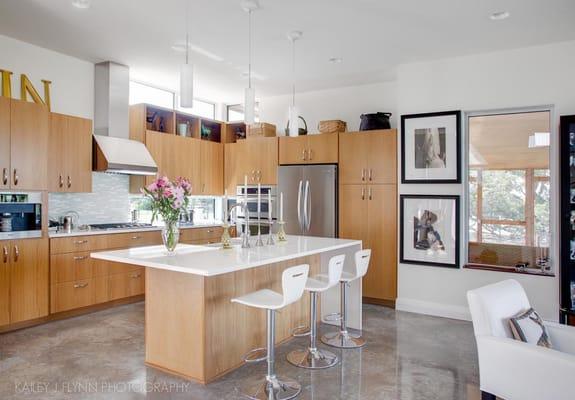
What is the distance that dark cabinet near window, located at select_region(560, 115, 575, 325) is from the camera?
160 inches

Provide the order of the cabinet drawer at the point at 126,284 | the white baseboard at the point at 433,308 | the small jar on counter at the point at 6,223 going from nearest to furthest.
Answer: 1. the small jar on counter at the point at 6,223
2. the white baseboard at the point at 433,308
3. the cabinet drawer at the point at 126,284

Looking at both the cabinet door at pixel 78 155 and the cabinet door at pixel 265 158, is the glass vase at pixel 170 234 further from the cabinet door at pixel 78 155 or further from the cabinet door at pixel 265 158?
the cabinet door at pixel 265 158

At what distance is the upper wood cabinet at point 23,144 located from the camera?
13.0 feet

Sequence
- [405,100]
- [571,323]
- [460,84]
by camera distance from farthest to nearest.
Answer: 1. [405,100]
2. [460,84]
3. [571,323]

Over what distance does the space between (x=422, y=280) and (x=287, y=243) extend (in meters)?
2.06

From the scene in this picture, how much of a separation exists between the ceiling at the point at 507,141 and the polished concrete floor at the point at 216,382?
75.4 inches

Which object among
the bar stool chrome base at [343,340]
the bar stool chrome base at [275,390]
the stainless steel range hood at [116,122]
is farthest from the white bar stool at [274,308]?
the stainless steel range hood at [116,122]

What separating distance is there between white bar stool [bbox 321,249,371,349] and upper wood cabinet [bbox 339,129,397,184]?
1.69 meters

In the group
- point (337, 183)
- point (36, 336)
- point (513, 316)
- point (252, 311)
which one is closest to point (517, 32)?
point (337, 183)

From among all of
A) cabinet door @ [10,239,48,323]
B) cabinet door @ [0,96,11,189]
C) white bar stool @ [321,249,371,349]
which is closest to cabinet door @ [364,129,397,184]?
white bar stool @ [321,249,371,349]

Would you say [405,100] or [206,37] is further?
[405,100]

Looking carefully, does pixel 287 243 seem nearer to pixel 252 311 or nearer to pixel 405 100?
pixel 252 311

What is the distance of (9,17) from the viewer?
3840 millimetres

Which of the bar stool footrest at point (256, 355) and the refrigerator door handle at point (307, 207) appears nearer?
the bar stool footrest at point (256, 355)
